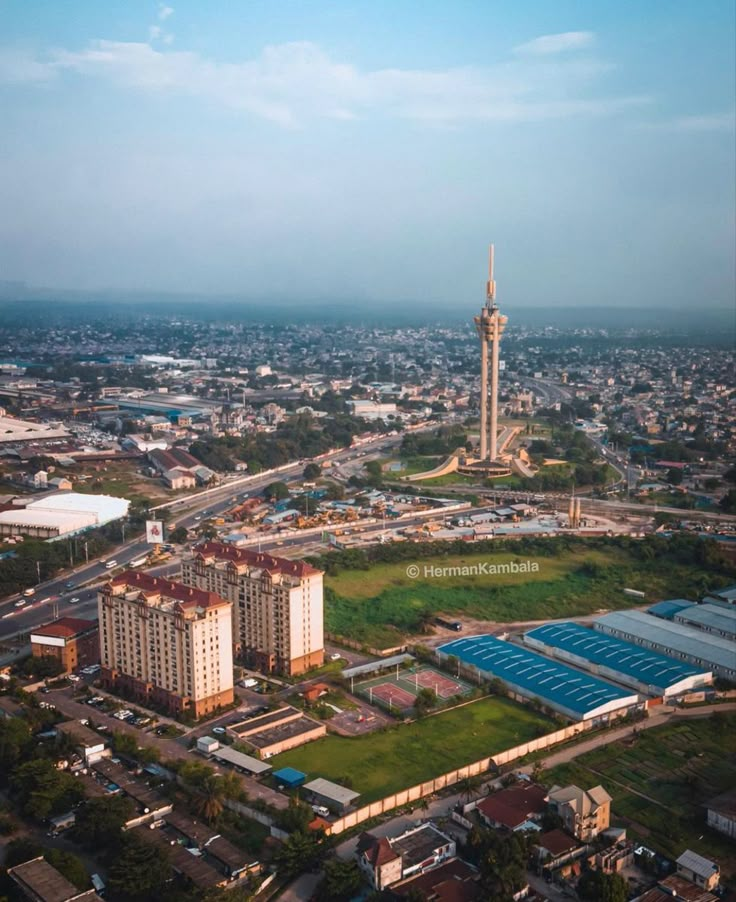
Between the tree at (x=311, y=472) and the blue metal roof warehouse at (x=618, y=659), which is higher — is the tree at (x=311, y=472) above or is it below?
above

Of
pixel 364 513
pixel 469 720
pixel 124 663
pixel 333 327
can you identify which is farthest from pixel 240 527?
pixel 333 327

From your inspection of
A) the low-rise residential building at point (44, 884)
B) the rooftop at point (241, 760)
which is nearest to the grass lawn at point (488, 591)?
the rooftop at point (241, 760)

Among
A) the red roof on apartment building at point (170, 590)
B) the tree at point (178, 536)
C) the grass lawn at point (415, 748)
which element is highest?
the red roof on apartment building at point (170, 590)

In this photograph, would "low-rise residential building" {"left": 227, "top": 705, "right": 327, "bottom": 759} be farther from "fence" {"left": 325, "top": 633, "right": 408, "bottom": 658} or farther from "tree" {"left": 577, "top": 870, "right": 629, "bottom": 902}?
"tree" {"left": 577, "top": 870, "right": 629, "bottom": 902}

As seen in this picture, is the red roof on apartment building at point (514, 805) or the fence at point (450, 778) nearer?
the red roof on apartment building at point (514, 805)

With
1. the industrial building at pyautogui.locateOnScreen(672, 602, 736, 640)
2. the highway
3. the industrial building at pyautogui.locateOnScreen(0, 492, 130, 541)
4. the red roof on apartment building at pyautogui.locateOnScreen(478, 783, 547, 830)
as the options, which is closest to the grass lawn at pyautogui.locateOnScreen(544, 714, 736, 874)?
the red roof on apartment building at pyautogui.locateOnScreen(478, 783, 547, 830)

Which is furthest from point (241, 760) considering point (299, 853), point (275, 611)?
point (275, 611)

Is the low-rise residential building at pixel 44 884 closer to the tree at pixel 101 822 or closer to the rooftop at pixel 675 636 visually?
the tree at pixel 101 822

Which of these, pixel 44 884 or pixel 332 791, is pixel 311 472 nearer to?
pixel 332 791
